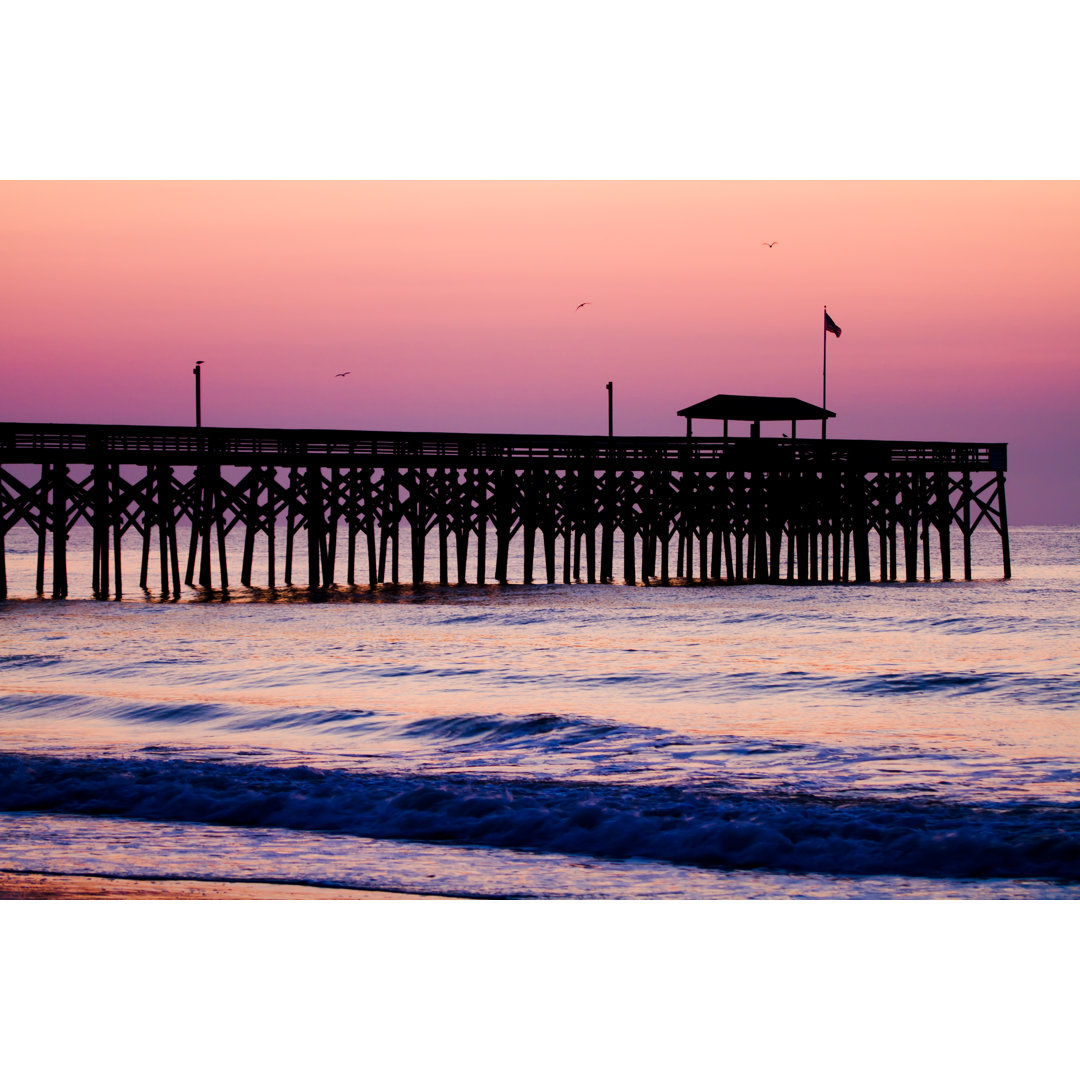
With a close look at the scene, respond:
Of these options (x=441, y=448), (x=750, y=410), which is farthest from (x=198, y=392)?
(x=750, y=410)

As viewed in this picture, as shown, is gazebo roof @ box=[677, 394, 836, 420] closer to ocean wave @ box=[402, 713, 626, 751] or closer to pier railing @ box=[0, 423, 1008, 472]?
pier railing @ box=[0, 423, 1008, 472]

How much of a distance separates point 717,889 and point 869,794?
87.9 inches

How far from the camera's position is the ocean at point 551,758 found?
657 centimetres

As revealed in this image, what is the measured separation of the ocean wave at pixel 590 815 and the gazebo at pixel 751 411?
25.6 metres

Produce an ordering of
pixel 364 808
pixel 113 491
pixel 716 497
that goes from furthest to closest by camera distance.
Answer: pixel 716 497
pixel 113 491
pixel 364 808

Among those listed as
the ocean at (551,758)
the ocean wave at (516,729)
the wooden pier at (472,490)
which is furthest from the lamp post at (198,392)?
the ocean wave at (516,729)

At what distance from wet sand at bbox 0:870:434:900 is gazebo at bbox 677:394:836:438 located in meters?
27.8

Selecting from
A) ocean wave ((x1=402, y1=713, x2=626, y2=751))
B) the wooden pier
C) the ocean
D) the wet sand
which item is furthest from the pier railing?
the wet sand

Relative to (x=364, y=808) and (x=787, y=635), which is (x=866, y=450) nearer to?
(x=787, y=635)

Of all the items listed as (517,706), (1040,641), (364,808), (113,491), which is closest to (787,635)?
(1040,641)

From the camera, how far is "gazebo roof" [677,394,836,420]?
109ft

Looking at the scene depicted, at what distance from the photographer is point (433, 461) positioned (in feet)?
92.5

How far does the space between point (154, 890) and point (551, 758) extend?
4.06 meters

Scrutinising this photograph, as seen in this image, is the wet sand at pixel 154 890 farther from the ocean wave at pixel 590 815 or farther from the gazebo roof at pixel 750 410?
the gazebo roof at pixel 750 410
